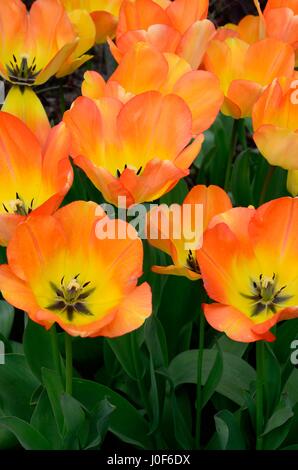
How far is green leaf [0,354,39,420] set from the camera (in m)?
1.35

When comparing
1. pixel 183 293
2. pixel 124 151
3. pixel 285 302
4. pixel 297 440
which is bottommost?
pixel 297 440

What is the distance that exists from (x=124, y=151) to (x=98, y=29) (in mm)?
455

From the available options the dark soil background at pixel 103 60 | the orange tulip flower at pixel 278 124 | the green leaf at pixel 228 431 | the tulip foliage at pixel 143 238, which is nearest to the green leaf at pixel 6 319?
the tulip foliage at pixel 143 238

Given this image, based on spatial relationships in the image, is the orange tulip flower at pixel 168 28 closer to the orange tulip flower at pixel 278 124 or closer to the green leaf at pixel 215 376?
the orange tulip flower at pixel 278 124

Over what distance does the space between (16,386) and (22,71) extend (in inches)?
20.8

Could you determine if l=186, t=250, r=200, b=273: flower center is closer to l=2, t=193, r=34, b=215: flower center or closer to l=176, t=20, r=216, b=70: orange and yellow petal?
l=2, t=193, r=34, b=215: flower center

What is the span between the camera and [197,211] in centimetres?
115

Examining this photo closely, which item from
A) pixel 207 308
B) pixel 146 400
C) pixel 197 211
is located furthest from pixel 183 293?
pixel 207 308

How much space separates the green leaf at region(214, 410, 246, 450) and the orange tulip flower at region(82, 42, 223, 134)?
42 cm

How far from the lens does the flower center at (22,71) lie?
1.40 m

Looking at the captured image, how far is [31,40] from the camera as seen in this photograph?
1442 mm
